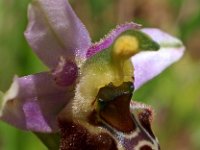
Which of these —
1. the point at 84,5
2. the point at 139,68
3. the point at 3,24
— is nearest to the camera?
the point at 139,68

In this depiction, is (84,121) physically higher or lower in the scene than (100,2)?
higher

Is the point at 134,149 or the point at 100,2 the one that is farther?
the point at 100,2

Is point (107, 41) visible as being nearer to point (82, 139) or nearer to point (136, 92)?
point (82, 139)

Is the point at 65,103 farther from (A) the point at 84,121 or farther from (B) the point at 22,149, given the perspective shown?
(B) the point at 22,149

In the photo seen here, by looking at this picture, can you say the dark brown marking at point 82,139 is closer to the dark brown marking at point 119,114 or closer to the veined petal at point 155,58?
the dark brown marking at point 119,114

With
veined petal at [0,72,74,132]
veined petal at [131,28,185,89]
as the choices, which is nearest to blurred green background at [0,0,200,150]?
veined petal at [131,28,185,89]

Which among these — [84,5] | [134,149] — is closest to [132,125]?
[134,149]

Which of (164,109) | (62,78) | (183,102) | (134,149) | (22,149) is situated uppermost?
(62,78)
